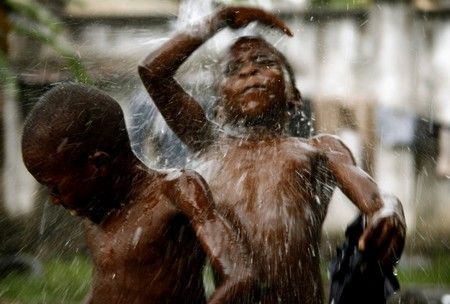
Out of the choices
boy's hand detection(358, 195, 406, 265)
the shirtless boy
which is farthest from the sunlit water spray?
boy's hand detection(358, 195, 406, 265)

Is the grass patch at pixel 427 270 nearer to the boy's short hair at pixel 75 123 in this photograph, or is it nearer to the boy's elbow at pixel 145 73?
the boy's elbow at pixel 145 73

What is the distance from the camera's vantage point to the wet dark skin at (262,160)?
2.39m

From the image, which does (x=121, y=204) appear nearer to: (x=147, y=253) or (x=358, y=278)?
(x=147, y=253)

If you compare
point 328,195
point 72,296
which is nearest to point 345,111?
point 72,296

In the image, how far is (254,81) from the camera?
2.54m

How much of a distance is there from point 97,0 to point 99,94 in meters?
4.88

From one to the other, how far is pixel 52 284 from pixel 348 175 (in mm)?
3684

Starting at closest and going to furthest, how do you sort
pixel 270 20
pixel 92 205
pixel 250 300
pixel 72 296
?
pixel 250 300 < pixel 92 205 < pixel 270 20 < pixel 72 296

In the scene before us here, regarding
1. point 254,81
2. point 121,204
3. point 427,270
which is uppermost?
point 254,81

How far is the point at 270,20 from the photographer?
2.62 meters

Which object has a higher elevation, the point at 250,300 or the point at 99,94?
the point at 99,94

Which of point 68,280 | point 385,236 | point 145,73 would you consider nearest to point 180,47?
point 145,73

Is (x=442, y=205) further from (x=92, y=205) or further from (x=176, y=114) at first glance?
(x=92, y=205)

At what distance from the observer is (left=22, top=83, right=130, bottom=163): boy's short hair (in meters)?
2.10
